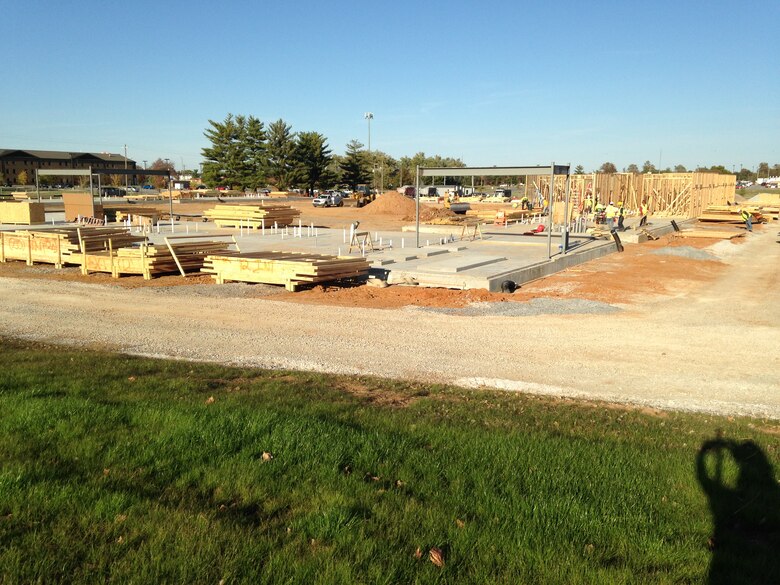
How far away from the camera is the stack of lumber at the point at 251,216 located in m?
37.2

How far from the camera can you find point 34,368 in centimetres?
847

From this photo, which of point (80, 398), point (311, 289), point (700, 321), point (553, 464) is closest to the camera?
point (553, 464)

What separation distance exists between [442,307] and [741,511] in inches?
450

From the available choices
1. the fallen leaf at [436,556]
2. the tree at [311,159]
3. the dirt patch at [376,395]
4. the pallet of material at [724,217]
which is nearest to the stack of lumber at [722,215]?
the pallet of material at [724,217]

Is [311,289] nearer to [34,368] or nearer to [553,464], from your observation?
[34,368]

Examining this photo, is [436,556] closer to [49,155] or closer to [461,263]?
[461,263]

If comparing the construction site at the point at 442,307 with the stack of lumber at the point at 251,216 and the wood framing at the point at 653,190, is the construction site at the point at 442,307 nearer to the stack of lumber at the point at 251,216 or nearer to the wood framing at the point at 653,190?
the stack of lumber at the point at 251,216

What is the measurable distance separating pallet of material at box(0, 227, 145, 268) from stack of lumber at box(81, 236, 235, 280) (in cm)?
101

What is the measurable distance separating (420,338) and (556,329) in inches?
121

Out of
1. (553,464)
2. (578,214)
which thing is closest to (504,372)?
(553,464)

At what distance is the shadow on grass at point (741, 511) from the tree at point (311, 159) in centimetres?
9209

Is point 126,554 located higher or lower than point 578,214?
lower

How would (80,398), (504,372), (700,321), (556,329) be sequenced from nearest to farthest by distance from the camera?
(80,398) → (504,372) → (556,329) → (700,321)

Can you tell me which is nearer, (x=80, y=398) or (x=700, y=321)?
(x=80, y=398)
